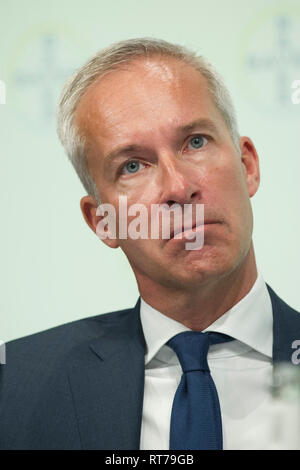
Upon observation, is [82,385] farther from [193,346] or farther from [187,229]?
[187,229]

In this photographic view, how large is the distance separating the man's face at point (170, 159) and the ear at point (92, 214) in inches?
3.9

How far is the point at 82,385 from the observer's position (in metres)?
1.81

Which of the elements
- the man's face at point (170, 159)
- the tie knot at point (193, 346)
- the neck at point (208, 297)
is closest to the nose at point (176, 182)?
the man's face at point (170, 159)

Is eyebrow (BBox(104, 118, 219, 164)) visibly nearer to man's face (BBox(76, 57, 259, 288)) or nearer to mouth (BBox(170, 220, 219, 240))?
man's face (BBox(76, 57, 259, 288))

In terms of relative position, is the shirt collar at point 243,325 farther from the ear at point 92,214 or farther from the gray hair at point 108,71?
the gray hair at point 108,71

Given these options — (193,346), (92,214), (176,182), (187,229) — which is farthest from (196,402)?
(92,214)

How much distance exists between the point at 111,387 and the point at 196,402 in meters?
0.24

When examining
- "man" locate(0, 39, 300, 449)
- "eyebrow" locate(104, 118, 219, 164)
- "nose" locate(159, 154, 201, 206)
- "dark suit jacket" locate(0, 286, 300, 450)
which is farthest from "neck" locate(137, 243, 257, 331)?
"eyebrow" locate(104, 118, 219, 164)

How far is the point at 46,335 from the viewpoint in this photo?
2059 mm

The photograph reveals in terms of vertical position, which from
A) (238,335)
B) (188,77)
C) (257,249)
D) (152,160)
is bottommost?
(238,335)

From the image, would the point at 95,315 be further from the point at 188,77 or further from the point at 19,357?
the point at 188,77
